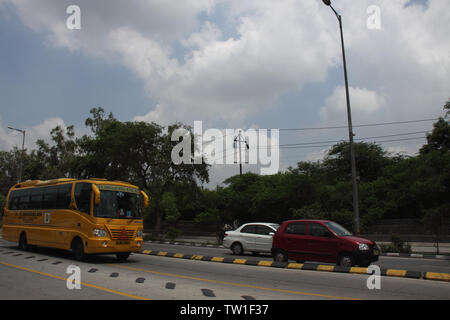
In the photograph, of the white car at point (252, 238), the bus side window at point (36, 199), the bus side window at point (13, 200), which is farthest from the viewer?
the bus side window at point (13, 200)

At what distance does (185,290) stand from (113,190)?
7409 mm

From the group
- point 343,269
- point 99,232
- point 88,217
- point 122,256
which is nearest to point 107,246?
point 99,232

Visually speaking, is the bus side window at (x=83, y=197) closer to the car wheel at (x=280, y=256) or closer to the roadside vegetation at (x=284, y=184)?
the car wheel at (x=280, y=256)

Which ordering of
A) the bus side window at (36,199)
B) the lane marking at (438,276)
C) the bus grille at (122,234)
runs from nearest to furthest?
the lane marking at (438,276) → the bus grille at (122,234) → the bus side window at (36,199)

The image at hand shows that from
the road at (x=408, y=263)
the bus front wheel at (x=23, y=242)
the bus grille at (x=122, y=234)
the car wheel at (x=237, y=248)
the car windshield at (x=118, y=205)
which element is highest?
the car windshield at (x=118, y=205)

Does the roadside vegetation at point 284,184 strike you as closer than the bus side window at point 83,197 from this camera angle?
No

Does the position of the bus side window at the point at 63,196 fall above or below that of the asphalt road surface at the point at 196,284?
above

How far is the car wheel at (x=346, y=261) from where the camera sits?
40.6ft

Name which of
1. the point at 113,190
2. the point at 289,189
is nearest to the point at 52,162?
the point at 289,189

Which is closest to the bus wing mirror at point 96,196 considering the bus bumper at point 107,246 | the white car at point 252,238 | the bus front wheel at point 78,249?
the bus bumper at point 107,246

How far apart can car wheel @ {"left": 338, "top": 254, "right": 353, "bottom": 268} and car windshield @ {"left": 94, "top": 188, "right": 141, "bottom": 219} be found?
7851 mm

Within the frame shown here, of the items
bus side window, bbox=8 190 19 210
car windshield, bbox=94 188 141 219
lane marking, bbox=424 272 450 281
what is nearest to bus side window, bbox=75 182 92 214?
car windshield, bbox=94 188 141 219
